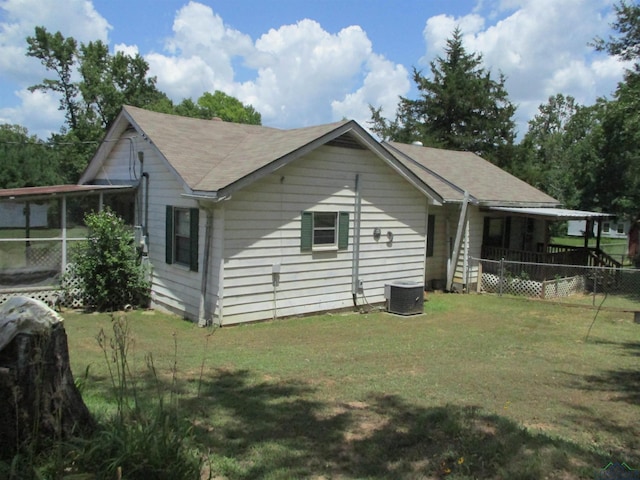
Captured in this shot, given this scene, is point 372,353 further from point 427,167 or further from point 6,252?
point 427,167

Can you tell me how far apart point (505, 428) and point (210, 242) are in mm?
7464

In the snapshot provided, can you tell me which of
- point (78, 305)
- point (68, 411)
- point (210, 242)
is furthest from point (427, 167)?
point (68, 411)

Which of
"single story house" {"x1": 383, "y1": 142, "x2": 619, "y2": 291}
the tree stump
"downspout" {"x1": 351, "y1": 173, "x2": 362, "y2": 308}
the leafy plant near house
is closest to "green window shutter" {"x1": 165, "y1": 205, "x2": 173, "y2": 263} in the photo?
the leafy plant near house

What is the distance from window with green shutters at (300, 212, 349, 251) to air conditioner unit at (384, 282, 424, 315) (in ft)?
5.48

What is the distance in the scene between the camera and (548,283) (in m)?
15.4

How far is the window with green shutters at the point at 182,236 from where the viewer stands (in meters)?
11.0

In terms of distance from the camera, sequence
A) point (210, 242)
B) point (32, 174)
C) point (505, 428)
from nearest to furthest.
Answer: point (505, 428)
point (210, 242)
point (32, 174)

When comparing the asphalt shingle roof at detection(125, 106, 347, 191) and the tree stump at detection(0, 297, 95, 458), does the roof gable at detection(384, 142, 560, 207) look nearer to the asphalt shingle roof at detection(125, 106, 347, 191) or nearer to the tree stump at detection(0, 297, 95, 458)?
the asphalt shingle roof at detection(125, 106, 347, 191)

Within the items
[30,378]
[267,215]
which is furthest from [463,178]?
[30,378]

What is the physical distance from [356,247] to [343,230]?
2.24 ft

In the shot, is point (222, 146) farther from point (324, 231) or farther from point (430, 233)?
point (430, 233)

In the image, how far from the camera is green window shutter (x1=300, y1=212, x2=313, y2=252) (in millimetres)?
11570

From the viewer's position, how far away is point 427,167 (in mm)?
18641

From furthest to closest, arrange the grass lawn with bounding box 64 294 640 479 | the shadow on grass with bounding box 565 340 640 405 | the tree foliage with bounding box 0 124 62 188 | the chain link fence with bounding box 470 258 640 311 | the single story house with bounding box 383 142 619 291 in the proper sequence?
the tree foliage with bounding box 0 124 62 188 → the single story house with bounding box 383 142 619 291 → the chain link fence with bounding box 470 258 640 311 → the shadow on grass with bounding box 565 340 640 405 → the grass lawn with bounding box 64 294 640 479
